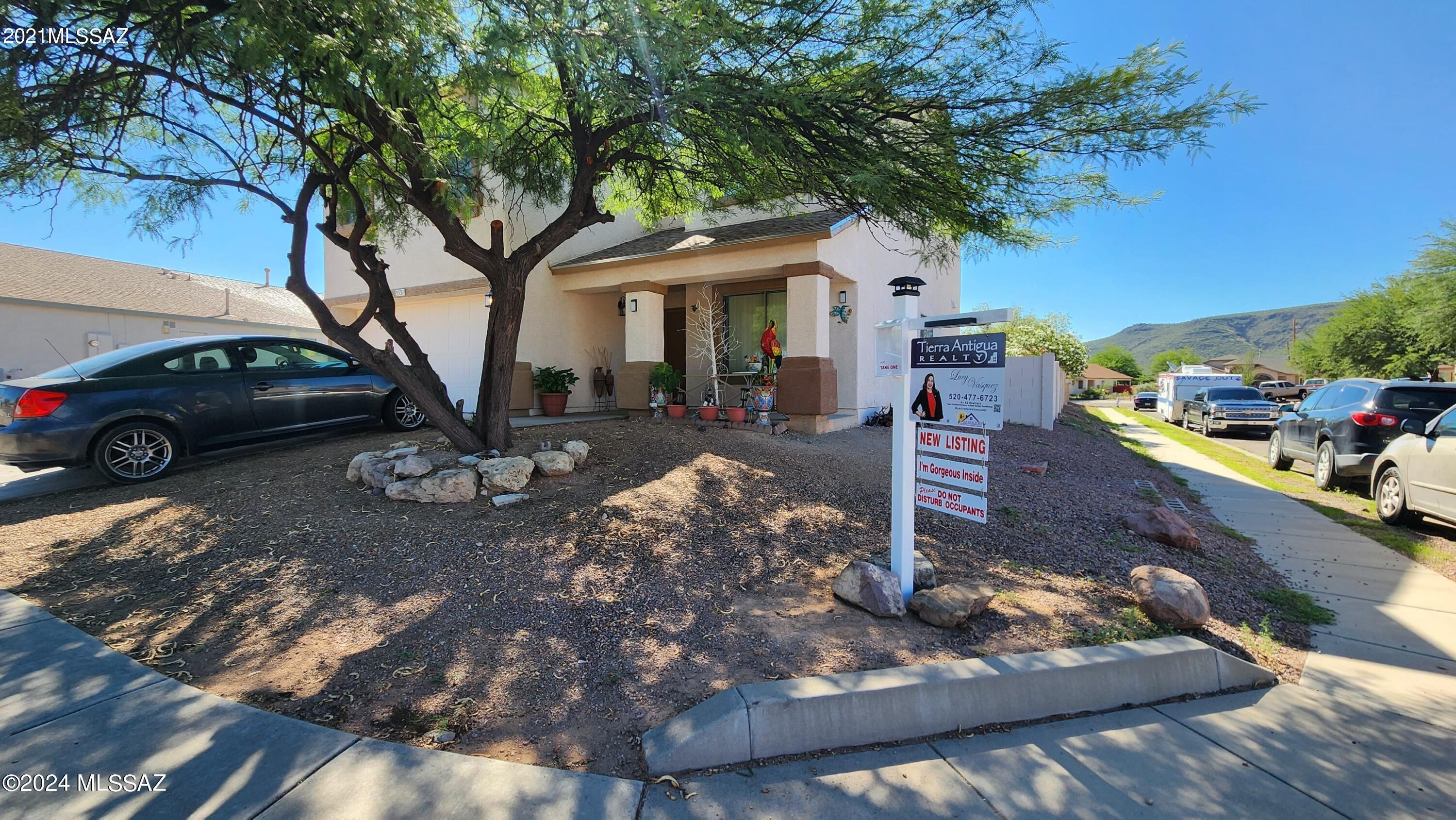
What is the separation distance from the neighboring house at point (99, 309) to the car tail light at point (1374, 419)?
1013 inches

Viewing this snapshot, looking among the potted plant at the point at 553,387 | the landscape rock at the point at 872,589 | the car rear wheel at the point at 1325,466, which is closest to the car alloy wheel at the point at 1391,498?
the car rear wheel at the point at 1325,466

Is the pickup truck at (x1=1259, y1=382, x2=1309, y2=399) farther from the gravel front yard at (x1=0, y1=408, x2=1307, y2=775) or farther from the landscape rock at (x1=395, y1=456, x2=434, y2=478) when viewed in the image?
the landscape rock at (x1=395, y1=456, x2=434, y2=478)

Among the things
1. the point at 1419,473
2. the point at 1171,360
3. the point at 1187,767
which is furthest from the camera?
the point at 1171,360

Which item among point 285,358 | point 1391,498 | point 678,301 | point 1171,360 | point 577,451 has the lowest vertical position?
point 1391,498

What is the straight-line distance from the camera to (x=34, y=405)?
5773 millimetres

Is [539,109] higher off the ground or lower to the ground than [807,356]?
higher

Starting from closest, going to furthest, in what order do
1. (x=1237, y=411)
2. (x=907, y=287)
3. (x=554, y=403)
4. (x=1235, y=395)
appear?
1. (x=907, y=287)
2. (x=554, y=403)
3. (x=1237, y=411)
4. (x=1235, y=395)

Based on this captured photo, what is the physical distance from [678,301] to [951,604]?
1077 centimetres

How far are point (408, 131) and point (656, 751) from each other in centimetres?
515

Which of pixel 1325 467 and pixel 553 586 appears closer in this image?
pixel 553 586

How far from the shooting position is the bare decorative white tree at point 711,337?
1005 cm

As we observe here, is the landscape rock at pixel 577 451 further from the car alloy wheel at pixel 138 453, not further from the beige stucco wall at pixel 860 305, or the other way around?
the beige stucco wall at pixel 860 305

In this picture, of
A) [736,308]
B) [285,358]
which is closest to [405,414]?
[285,358]

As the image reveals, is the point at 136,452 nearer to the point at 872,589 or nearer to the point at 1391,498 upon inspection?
the point at 872,589
